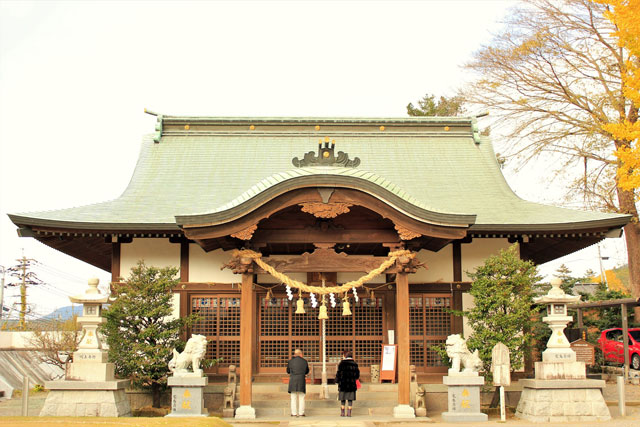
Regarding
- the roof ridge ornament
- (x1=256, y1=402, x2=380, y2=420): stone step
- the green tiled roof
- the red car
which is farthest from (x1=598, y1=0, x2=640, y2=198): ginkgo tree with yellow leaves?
(x1=256, y1=402, x2=380, y2=420): stone step

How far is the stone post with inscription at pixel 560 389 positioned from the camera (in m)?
13.1

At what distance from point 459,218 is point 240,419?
5.88 meters

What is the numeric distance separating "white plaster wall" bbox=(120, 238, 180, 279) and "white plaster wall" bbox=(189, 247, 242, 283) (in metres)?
0.38

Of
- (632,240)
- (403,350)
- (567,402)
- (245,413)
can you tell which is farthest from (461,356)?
(632,240)

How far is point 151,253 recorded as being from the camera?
16.0 m

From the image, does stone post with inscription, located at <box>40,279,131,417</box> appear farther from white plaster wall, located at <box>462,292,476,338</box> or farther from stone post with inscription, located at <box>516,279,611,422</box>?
stone post with inscription, located at <box>516,279,611,422</box>

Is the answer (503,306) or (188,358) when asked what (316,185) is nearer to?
(188,358)

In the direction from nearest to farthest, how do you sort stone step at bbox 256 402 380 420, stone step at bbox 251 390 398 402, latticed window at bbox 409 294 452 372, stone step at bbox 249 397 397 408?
stone step at bbox 256 402 380 420 → stone step at bbox 249 397 397 408 → stone step at bbox 251 390 398 402 → latticed window at bbox 409 294 452 372

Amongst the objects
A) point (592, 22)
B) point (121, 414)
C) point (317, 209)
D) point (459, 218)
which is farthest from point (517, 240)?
point (592, 22)

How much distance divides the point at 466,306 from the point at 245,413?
5896 millimetres

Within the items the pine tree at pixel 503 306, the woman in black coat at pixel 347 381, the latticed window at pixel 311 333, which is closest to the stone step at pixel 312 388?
the latticed window at pixel 311 333

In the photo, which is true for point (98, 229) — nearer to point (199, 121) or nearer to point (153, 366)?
point (153, 366)

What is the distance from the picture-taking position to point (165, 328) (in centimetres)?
1431

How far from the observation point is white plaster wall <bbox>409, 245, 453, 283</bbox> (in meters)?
16.0
